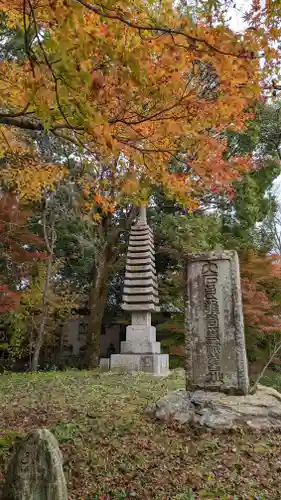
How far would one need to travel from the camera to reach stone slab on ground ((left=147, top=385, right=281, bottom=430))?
17.4 ft

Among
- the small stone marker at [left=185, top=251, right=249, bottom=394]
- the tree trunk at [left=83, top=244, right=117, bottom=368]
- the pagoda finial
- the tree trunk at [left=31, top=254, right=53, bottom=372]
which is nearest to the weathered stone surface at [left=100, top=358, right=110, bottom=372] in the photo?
the tree trunk at [left=31, top=254, right=53, bottom=372]

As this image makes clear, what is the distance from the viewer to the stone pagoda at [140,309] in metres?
10.6

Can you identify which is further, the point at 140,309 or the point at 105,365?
the point at 140,309

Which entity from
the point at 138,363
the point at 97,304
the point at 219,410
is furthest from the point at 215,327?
the point at 97,304

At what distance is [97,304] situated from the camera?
14844 mm

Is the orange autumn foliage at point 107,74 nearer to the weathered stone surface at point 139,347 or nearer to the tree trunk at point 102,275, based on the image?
the weathered stone surface at point 139,347

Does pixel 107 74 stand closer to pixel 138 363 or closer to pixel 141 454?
pixel 141 454

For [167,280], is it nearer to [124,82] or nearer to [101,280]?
[101,280]

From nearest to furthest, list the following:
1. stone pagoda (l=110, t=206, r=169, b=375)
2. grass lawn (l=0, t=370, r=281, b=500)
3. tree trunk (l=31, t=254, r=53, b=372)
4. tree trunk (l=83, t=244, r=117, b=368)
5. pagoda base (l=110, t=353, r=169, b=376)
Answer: grass lawn (l=0, t=370, r=281, b=500) → pagoda base (l=110, t=353, r=169, b=376) → stone pagoda (l=110, t=206, r=169, b=375) → tree trunk (l=31, t=254, r=53, b=372) → tree trunk (l=83, t=244, r=117, b=368)

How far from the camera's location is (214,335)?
20.6ft

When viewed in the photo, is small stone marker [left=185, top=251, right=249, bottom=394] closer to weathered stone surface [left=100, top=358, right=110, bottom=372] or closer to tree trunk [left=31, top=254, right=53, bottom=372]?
weathered stone surface [left=100, top=358, right=110, bottom=372]

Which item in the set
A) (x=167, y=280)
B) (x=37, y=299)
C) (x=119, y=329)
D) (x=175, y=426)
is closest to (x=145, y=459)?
(x=175, y=426)

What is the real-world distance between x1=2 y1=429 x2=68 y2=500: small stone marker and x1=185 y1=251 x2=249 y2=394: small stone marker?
3641mm

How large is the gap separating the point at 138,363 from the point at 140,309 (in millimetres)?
1429
